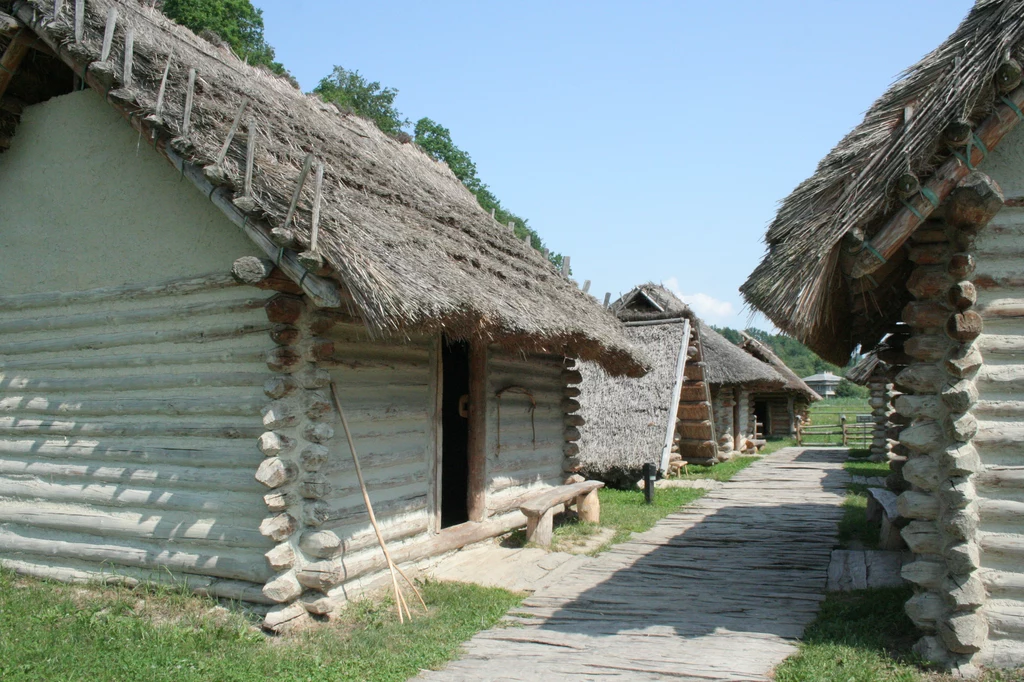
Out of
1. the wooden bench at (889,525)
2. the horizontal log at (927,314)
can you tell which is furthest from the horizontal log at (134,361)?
the wooden bench at (889,525)

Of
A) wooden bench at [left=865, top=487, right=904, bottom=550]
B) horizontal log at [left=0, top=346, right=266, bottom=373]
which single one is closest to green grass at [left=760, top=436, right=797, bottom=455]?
→ wooden bench at [left=865, top=487, right=904, bottom=550]

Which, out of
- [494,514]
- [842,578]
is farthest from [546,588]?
[842,578]

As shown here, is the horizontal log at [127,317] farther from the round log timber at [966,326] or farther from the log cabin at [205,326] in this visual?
the round log timber at [966,326]

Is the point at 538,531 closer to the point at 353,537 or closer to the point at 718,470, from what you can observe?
Result: the point at 353,537

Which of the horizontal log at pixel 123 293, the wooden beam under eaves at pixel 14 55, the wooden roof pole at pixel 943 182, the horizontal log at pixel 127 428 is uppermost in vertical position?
the wooden beam under eaves at pixel 14 55

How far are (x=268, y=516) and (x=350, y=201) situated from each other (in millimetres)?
2729

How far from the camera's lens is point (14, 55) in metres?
6.98

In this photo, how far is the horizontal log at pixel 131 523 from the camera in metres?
5.82

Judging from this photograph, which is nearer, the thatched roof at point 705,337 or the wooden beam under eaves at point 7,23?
the wooden beam under eaves at point 7,23

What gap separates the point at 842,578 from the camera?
689cm

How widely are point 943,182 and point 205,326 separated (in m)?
5.56

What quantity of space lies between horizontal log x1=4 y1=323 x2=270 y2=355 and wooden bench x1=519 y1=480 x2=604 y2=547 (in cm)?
400

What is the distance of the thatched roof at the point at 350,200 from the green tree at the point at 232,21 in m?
18.0

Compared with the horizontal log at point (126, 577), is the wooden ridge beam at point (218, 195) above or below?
above
